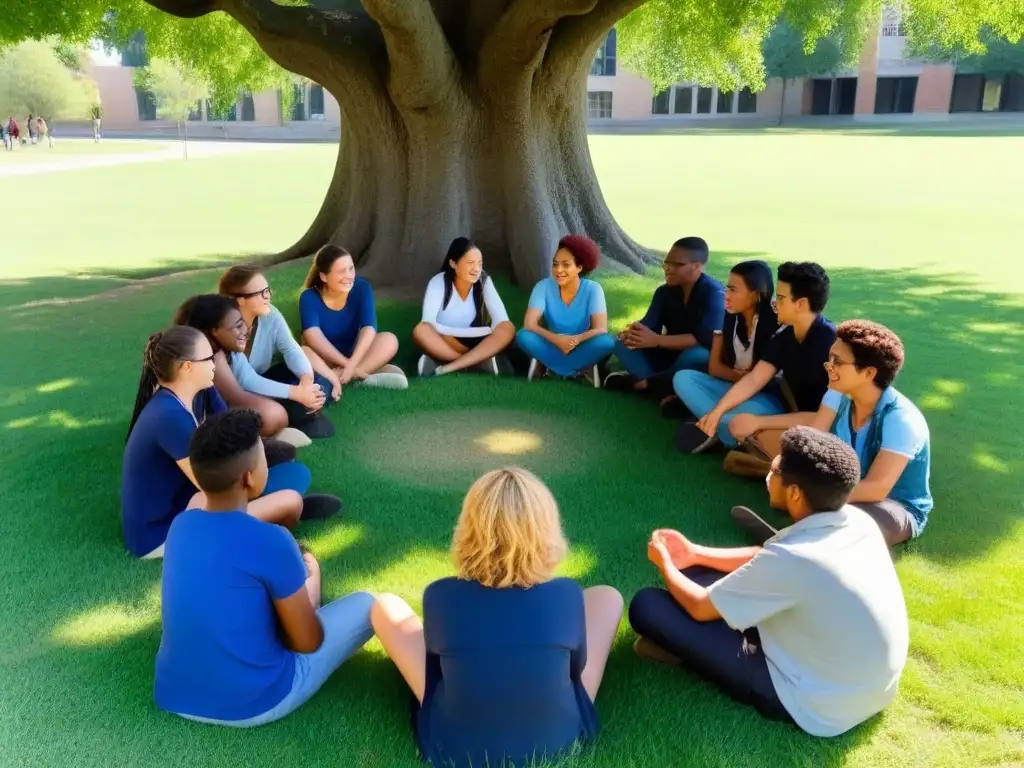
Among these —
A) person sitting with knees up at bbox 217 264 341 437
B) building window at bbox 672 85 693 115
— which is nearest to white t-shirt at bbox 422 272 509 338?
person sitting with knees up at bbox 217 264 341 437

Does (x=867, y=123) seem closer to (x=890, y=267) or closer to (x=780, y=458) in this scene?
(x=890, y=267)

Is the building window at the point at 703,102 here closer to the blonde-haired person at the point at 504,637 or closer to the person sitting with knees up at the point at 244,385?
the person sitting with knees up at the point at 244,385

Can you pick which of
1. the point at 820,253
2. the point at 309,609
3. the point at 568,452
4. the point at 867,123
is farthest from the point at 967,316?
the point at 867,123

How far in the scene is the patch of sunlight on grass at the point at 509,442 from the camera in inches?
238

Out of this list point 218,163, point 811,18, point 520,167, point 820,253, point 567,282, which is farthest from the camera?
point 218,163

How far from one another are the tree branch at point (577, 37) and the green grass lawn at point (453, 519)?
2347 millimetres

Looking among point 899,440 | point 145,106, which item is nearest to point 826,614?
point 899,440

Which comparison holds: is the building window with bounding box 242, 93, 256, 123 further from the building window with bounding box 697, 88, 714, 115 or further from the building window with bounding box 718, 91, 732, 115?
the building window with bounding box 718, 91, 732, 115

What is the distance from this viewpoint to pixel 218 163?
33.1 metres

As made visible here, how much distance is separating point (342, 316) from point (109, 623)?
358 cm

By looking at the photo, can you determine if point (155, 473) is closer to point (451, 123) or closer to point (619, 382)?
point (619, 382)

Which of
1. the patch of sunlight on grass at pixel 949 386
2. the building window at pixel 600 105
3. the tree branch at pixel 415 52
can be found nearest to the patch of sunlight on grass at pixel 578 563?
the patch of sunlight on grass at pixel 949 386

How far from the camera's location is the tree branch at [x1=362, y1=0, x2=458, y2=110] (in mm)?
7102

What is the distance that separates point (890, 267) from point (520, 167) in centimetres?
626
